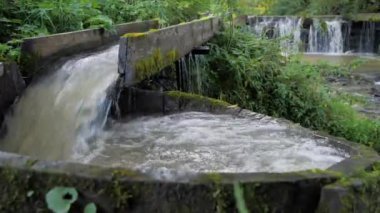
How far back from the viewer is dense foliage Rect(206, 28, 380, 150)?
22.1 ft

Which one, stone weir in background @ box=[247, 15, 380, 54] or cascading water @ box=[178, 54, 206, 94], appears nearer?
cascading water @ box=[178, 54, 206, 94]

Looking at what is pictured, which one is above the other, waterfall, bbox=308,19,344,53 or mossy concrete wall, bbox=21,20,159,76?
mossy concrete wall, bbox=21,20,159,76

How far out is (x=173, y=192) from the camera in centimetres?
216

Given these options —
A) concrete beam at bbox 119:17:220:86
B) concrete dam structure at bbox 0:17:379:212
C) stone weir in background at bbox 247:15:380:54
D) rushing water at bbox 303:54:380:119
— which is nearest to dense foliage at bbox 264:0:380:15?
stone weir in background at bbox 247:15:380:54

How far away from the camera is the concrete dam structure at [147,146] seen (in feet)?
7.13

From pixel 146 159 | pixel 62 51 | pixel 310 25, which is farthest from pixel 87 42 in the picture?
pixel 310 25

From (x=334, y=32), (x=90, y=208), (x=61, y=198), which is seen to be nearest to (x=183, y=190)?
(x=90, y=208)

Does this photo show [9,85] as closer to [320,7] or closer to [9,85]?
[9,85]

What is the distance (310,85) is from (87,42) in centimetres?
359

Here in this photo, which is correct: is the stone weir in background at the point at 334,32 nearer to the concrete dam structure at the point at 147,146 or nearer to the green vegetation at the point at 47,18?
the green vegetation at the point at 47,18

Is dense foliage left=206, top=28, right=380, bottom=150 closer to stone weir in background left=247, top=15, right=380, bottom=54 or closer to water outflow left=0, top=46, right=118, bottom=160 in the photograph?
water outflow left=0, top=46, right=118, bottom=160

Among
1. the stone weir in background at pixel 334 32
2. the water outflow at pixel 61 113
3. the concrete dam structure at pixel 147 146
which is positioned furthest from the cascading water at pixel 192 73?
the stone weir in background at pixel 334 32

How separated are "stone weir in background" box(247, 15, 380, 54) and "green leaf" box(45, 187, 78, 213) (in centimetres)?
1752

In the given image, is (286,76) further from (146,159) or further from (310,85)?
(146,159)
